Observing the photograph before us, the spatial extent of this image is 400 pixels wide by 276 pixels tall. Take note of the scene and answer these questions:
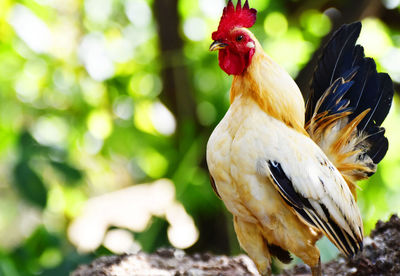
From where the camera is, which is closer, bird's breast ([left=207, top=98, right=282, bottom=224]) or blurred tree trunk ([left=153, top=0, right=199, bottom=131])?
bird's breast ([left=207, top=98, right=282, bottom=224])

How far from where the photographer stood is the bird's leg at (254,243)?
147 cm

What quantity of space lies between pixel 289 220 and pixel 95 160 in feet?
7.40

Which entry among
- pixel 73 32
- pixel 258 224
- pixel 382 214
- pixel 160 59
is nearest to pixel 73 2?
pixel 73 32

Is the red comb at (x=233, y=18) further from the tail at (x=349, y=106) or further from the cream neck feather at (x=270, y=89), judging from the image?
the tail at (x=349, y=106)

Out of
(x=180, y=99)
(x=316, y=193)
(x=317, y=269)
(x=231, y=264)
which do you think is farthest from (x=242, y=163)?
(x=180, y=99)

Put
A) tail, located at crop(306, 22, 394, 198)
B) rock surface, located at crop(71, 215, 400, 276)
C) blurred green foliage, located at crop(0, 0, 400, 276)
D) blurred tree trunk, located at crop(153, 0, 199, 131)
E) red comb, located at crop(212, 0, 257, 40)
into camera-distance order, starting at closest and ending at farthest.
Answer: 1. red comb, located at crop(212, 0, 257, 40)
2. tail, located at crop(306, 22, 394, 198)
3. rock surface, located at crop(71, 215, 400, 276)
4. blurred green foliage, located at crop(0, 0, 400, 276)
5. blurred tree trunk, located at crop(153, 0, 199, 131)

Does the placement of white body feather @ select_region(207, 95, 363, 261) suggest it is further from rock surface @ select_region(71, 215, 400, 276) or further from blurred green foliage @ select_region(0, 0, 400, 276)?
blurred green foliage @ select_region(0, 0, 400, 276)

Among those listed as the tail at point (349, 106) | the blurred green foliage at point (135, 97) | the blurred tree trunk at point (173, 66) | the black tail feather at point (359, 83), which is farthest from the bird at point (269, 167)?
the blurred tree trunk at point (173, 66)

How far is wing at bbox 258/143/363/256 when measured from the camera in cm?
133

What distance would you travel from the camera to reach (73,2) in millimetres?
3609

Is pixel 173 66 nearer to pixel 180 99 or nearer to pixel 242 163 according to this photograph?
pixel 180 99

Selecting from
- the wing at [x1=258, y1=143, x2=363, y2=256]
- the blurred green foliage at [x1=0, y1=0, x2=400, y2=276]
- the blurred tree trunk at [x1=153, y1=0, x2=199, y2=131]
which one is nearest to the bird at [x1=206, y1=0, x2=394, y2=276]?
the wing at [x1=258, y1=143, x2=363, y2=256]

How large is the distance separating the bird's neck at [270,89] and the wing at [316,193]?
10cm

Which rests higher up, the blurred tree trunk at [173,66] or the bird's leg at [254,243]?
the blurred tree trunk at [173,66]
